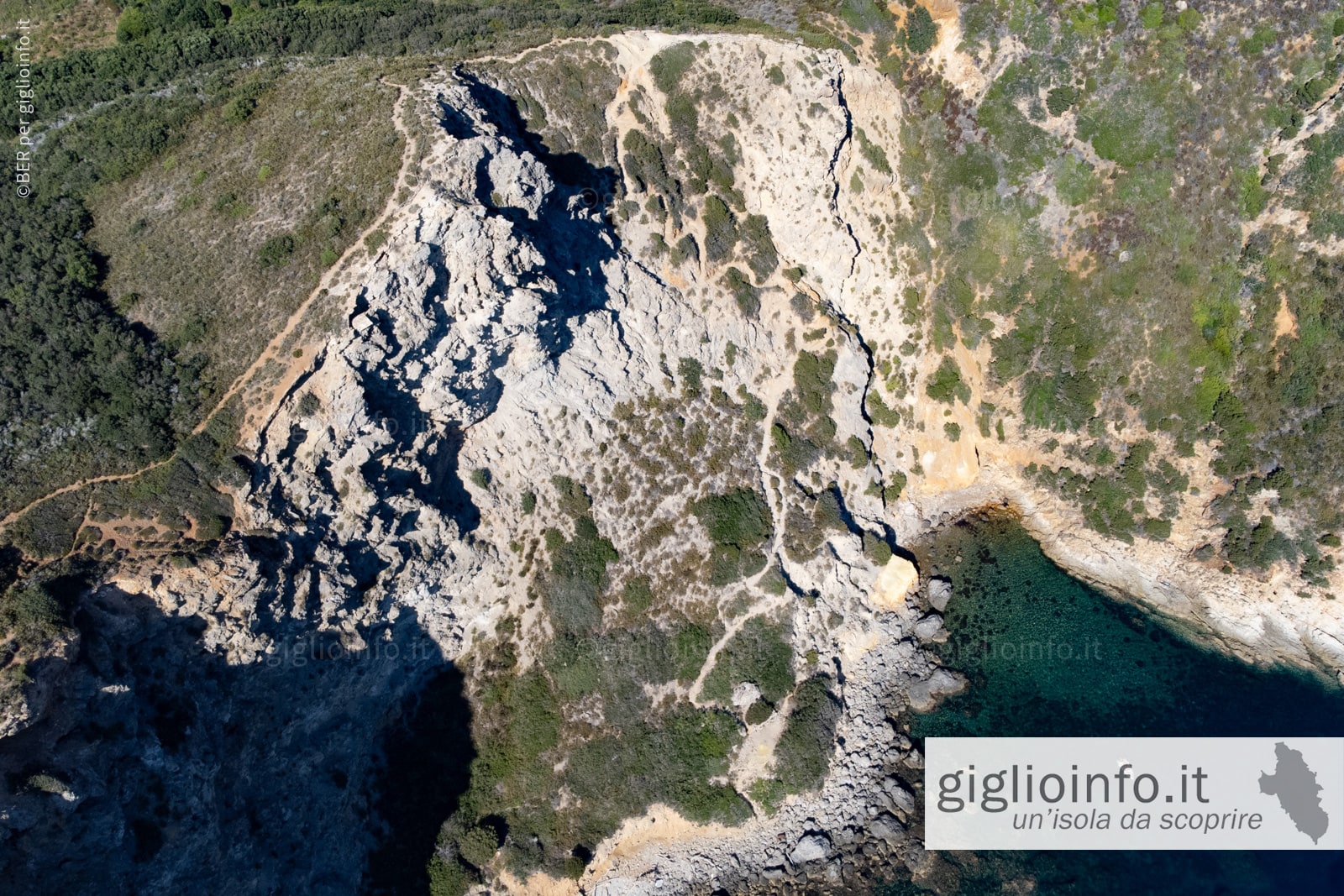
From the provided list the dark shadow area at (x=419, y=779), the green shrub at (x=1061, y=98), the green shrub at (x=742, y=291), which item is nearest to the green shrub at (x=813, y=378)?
the green shrub at (x=742, y=291)

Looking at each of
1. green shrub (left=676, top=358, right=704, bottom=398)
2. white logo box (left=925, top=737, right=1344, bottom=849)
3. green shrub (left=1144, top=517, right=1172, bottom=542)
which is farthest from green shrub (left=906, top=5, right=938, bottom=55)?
white logo box (left=925, top=737, right=1344, bottom=849)

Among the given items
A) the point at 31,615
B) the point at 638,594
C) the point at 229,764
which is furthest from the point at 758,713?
the point at 31,615

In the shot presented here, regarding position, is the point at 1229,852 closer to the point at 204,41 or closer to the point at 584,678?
the point at 584,678

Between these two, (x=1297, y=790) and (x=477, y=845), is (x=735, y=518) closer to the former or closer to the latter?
(x=477, y=845)

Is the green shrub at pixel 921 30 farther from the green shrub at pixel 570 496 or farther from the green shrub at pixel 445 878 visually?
the green shrub at pixel 445 878

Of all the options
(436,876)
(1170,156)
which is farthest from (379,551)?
(1170,156)

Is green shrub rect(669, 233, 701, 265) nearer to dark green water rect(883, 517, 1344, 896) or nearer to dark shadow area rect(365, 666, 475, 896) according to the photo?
dark green water rect(883, 517, 1344, 896)
